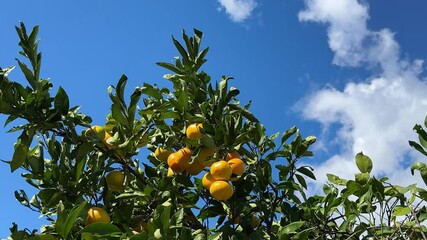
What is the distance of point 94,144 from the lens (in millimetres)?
2361

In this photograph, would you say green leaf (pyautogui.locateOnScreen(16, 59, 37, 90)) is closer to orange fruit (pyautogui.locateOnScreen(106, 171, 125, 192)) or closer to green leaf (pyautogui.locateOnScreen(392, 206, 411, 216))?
orange fruit (pyautogui.locateOnScreen(106, 171, 125, 192))

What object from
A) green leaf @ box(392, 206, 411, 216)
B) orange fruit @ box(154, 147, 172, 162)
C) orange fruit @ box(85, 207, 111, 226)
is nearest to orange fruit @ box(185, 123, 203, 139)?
orange fruit @ box(154, 147, 172, 162)

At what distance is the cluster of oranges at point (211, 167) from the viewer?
7.02ft

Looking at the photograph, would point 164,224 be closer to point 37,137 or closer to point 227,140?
point 227,140

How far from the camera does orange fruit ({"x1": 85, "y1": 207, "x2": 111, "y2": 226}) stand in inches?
83.5

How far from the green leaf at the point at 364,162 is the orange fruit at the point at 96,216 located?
1.06 metres

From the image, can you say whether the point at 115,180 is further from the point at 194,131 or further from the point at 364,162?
the point at 364,162

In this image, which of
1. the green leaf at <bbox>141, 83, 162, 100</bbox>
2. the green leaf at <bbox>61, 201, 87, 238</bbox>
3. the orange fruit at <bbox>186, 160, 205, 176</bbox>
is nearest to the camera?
the green leaf at <bbox>61, 201, 87, 238</bbox>

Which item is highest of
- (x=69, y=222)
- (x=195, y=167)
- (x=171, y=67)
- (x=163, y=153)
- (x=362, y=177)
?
(x=171, y=67)

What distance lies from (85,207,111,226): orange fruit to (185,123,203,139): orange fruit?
482 mm

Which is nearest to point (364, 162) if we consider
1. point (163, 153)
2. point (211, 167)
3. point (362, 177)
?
point (362, 177)

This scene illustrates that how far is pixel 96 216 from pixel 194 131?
0.54m

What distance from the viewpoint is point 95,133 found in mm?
2393

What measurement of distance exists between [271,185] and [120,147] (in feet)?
2.40
